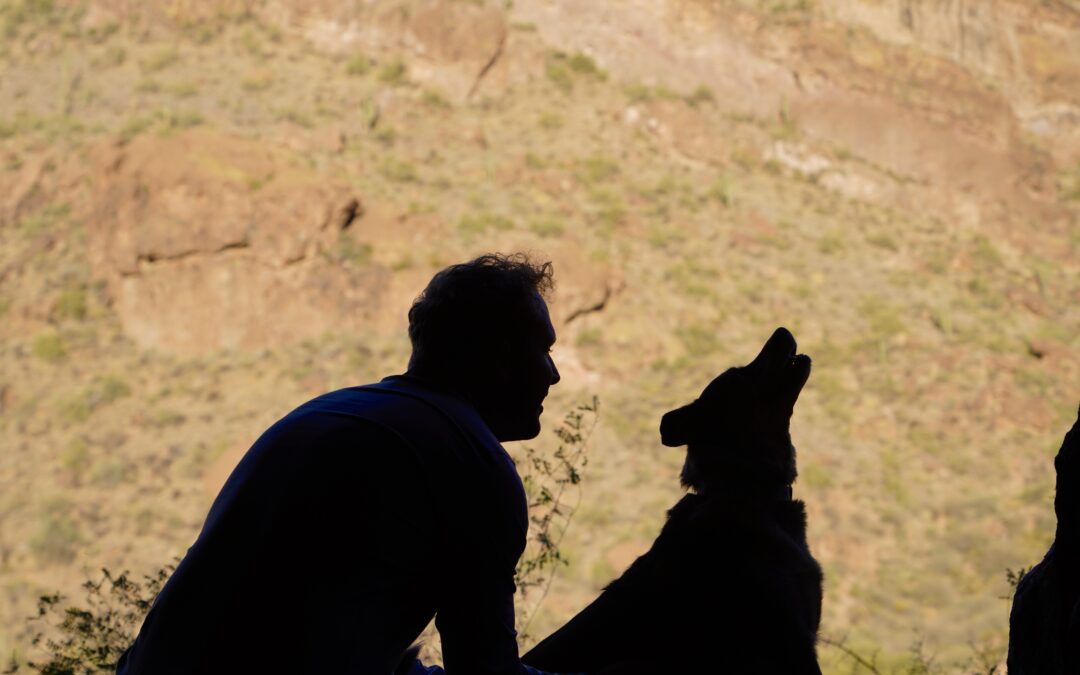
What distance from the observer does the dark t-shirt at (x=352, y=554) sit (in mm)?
1611

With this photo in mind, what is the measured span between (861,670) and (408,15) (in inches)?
736

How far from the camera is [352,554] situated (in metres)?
1.64

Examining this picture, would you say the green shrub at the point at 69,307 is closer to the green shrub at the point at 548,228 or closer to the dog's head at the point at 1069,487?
the green shrub at the point at 548,228

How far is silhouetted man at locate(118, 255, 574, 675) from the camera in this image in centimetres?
161

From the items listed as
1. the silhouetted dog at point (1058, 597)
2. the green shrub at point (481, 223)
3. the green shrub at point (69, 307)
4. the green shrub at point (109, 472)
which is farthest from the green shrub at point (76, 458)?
the silhouetted dog at point (1058, 597)

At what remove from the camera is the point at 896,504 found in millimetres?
14406

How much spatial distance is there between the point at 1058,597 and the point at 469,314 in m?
1.54

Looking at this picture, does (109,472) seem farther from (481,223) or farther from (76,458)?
(481,223)

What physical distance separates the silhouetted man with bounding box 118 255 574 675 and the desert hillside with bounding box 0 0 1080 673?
29.0ft

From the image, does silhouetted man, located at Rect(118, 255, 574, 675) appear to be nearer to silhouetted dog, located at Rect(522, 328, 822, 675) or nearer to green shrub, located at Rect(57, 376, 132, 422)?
silhouetted dog, located at Rect(522, 328, 822, 675)

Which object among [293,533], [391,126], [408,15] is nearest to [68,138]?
[391,126]

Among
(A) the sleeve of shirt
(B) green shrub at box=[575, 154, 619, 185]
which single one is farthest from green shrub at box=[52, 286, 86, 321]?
(A) the sleeve of shirt

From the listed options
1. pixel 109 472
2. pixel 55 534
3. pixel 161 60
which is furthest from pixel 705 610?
pixel 161 60

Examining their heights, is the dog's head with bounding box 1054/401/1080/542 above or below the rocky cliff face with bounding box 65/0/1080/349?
above
